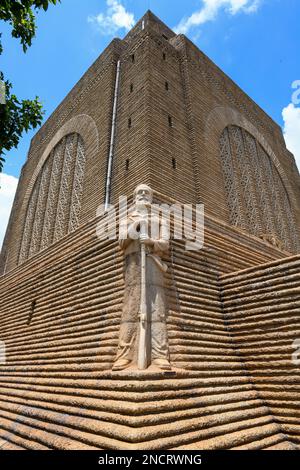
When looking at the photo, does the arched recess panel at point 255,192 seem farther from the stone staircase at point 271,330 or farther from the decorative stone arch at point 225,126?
the stone staircase at point 271,330

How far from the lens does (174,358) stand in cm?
379

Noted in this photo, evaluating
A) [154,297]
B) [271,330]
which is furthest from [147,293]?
[271,330]

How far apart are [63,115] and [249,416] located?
14.0 m

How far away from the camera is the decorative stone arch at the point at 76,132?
34.0 feet

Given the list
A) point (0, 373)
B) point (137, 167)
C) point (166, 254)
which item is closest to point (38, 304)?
point (0, 373)

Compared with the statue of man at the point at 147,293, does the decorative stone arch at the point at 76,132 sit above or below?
above

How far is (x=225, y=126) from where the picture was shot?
37.3 feet

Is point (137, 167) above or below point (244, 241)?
above

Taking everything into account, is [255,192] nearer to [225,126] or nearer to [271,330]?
[225,126]

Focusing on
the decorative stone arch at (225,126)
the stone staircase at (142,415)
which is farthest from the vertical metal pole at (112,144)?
the stone staircase at (142,415)

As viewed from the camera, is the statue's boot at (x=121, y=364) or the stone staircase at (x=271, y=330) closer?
the statue's boot at (x=121, y=364)

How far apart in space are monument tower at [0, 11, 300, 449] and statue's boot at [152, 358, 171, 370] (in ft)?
0.08

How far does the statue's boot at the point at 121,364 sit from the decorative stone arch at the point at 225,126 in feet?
24.1

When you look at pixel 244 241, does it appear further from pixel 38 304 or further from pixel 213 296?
pixel 38 304
